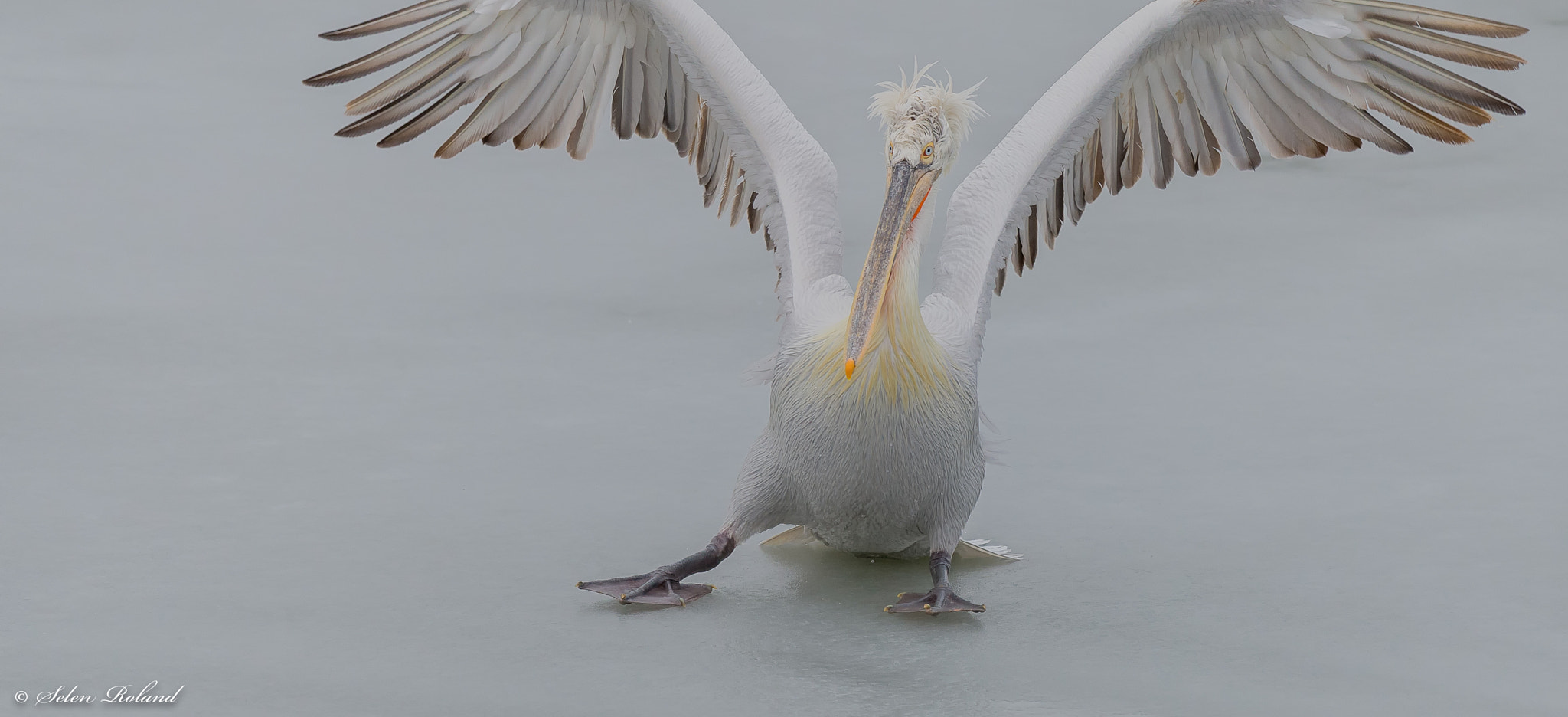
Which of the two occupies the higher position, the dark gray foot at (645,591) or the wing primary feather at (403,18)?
the wing primary feather at (403,18)

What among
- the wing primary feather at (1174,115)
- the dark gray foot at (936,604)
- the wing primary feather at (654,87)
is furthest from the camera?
the wing primary feather at (1174,115)

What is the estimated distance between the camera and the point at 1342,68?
16.3 ft

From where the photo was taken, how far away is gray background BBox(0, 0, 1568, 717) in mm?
3902

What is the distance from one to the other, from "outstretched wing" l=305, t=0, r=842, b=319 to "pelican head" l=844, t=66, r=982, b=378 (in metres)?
0.53

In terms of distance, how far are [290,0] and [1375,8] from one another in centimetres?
697

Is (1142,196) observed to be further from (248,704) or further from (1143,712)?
(248,704)

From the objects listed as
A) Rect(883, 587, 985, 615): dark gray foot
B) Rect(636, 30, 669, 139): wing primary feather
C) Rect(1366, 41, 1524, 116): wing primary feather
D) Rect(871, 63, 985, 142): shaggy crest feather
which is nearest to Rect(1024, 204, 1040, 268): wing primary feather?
Rect(871, 63, 985, 142): shaggy crest feather

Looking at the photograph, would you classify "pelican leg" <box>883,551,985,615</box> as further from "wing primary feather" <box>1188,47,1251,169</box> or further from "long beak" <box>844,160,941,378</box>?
"wing primary feather" <box>1188,47,1251,169</box>

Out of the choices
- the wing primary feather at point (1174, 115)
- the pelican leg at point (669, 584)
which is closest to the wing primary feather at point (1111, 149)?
the wing primary feather at point (1174, 115)

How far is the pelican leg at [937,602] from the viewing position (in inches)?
165

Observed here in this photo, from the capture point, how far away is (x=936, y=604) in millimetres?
4215

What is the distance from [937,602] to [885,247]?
2.93 ft

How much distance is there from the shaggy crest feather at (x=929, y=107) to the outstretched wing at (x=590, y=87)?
50 centimetres

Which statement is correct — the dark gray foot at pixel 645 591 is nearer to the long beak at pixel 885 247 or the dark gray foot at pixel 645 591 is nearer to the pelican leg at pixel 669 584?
the pelican leg at pixel 669 584
